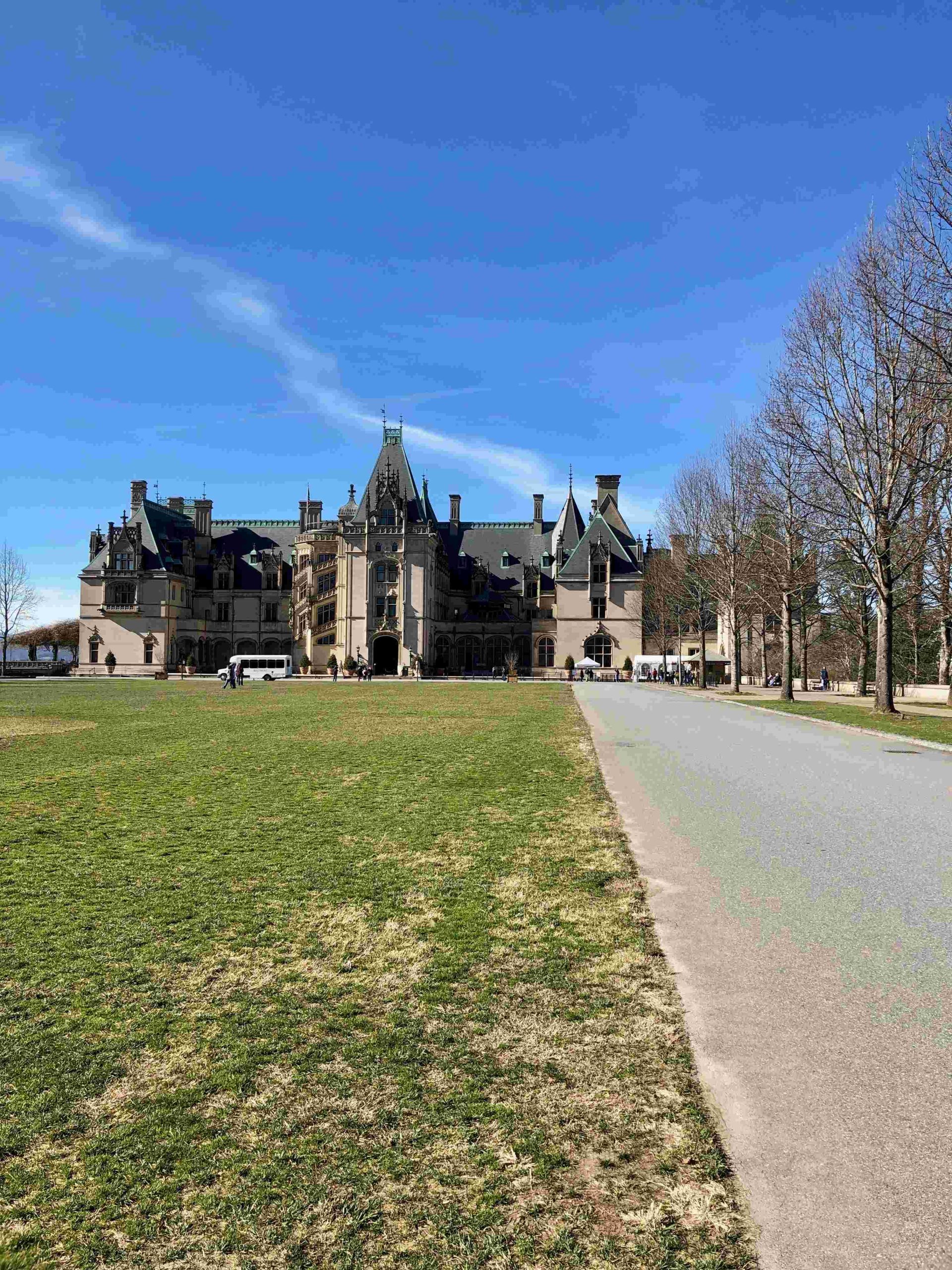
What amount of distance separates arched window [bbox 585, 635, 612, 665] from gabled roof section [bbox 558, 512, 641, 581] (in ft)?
18.1

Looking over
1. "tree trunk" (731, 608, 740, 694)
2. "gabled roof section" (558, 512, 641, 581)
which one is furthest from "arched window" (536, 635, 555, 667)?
"tree trunk" (731, 608, 740, 694)

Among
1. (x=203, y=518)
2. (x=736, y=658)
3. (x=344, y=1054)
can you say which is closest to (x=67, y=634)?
(x=203, y=518)

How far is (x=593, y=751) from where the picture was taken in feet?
56.7

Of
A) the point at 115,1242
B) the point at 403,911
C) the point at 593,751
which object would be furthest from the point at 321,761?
the point at 115,1242

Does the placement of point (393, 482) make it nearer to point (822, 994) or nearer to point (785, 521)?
point (785, 521)

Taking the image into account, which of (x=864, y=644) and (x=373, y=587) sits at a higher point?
(x=373, y=587)

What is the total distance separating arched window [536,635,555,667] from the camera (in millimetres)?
81125

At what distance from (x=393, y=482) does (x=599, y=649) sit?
23.9m

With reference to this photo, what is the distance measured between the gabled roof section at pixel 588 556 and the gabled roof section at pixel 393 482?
14070 mm

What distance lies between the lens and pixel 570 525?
84125 millimetres

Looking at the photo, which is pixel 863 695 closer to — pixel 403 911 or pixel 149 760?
pixel 149 760

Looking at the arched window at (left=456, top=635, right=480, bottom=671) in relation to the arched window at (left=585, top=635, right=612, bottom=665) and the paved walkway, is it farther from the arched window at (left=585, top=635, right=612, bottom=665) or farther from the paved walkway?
the paved walkway

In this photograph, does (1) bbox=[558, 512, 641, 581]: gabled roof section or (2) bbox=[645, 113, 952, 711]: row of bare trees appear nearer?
(2) bbox=[645, 113, 952, 711]: row of bare trees

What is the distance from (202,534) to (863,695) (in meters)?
65.1
